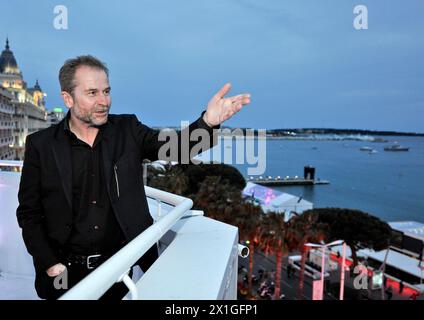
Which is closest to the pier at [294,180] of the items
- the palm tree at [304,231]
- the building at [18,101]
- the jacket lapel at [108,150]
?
the building at [18,101]

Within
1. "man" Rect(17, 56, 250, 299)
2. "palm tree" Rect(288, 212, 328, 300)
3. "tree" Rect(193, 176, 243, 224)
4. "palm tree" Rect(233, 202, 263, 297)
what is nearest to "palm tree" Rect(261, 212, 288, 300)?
"palm tree" Rect(233, 202, 263, 297)

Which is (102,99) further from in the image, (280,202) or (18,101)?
(18,101)

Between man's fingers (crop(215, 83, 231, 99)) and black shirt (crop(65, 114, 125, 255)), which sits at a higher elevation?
man's fingers (crop(215, 83, 231, 99))

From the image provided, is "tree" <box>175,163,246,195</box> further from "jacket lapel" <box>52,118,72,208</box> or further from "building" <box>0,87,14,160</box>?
"jacket lapel" <box>52,118,72,208</box>

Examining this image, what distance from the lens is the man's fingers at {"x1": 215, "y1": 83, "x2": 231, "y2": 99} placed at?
213cm

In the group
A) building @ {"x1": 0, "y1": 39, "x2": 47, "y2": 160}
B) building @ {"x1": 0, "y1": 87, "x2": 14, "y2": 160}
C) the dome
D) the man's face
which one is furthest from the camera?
the dome

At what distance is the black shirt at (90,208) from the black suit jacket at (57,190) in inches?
1.9

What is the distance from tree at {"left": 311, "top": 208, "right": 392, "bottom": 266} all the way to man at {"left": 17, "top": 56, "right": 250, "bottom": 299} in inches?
1224

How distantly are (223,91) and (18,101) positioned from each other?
73477 millimetres

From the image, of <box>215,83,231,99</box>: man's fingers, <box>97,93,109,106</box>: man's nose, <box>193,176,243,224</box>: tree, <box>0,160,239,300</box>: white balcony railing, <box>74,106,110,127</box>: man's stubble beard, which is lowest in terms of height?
<box>193,176,243,224</box>: tree

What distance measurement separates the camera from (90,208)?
2184mm

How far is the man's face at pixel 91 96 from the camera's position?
222 centimetres

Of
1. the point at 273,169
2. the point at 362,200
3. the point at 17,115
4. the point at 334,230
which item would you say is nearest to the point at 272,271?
the point at 334,230
